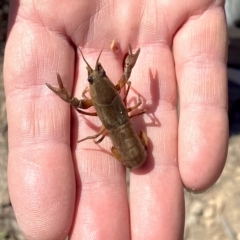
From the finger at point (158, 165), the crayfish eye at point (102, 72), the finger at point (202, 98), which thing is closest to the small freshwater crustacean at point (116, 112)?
the crayfish eye at point (102, 72)

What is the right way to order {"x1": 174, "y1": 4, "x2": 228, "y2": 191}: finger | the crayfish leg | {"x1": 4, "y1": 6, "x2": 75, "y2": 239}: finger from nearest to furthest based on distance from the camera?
{"x1": 4, "y1": 6, "x2": 75, "y2": 239}: finger
{"x1": 174, "y1": 4, "x2": 228, "y2": 191}: finger
the crayfish leg

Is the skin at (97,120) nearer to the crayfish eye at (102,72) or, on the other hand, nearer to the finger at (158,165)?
the finger at (158,165)

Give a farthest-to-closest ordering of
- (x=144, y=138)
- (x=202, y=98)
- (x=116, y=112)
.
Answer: (x=116, y=112) < (x=144, y=138) < (x=202, y=98)

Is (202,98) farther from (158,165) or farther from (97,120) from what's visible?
(97,120)

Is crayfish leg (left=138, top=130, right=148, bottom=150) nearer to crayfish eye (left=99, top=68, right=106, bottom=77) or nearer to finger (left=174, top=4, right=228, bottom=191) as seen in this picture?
finger (left=174, top=4, right=228, bottom=191)

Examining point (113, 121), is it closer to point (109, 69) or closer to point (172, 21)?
point (109, 69)

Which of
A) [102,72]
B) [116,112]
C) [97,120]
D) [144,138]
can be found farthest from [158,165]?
[102,72]

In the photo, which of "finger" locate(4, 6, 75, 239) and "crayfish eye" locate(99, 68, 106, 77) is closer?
"finger" locate(4, 6, 75, 239)

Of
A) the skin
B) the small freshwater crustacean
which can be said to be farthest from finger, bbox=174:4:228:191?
the small freshwater crustacean
